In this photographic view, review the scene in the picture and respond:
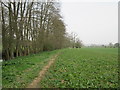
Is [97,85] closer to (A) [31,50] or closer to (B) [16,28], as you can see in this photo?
(B) [16,28]

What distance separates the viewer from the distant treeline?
1347 centimetres

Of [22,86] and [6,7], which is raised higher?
[6,7]

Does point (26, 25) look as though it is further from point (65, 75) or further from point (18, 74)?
point (65, 75)

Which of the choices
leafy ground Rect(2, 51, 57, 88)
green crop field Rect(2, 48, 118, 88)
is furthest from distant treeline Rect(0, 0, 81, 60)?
green crop field Rect(2, 48, 118, 88)

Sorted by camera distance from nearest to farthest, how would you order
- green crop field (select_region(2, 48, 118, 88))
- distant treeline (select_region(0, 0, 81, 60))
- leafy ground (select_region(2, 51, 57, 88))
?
green crop field (select_region(2, 48, 118, 88)) < leafy ground (select_region(2, 51, 57, 88)) < distant treeline (select_region(0, 0, 81, 60))

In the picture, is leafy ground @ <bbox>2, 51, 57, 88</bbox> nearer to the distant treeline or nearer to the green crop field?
the green crop field

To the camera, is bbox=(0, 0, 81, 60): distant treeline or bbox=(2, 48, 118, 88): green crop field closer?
bbox=(2, 48, 118, 88): green crop field

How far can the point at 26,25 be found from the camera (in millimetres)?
17734

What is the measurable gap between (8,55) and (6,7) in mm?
6246

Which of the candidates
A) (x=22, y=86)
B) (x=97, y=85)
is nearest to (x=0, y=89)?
(x=22, y=86)

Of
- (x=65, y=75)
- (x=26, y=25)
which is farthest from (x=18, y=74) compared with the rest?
(x=26, y=25)

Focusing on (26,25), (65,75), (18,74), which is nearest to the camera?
(65,75)

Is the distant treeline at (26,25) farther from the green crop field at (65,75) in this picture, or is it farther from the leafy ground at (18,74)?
the green crop field at (65,75)

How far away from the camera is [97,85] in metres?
4.95
